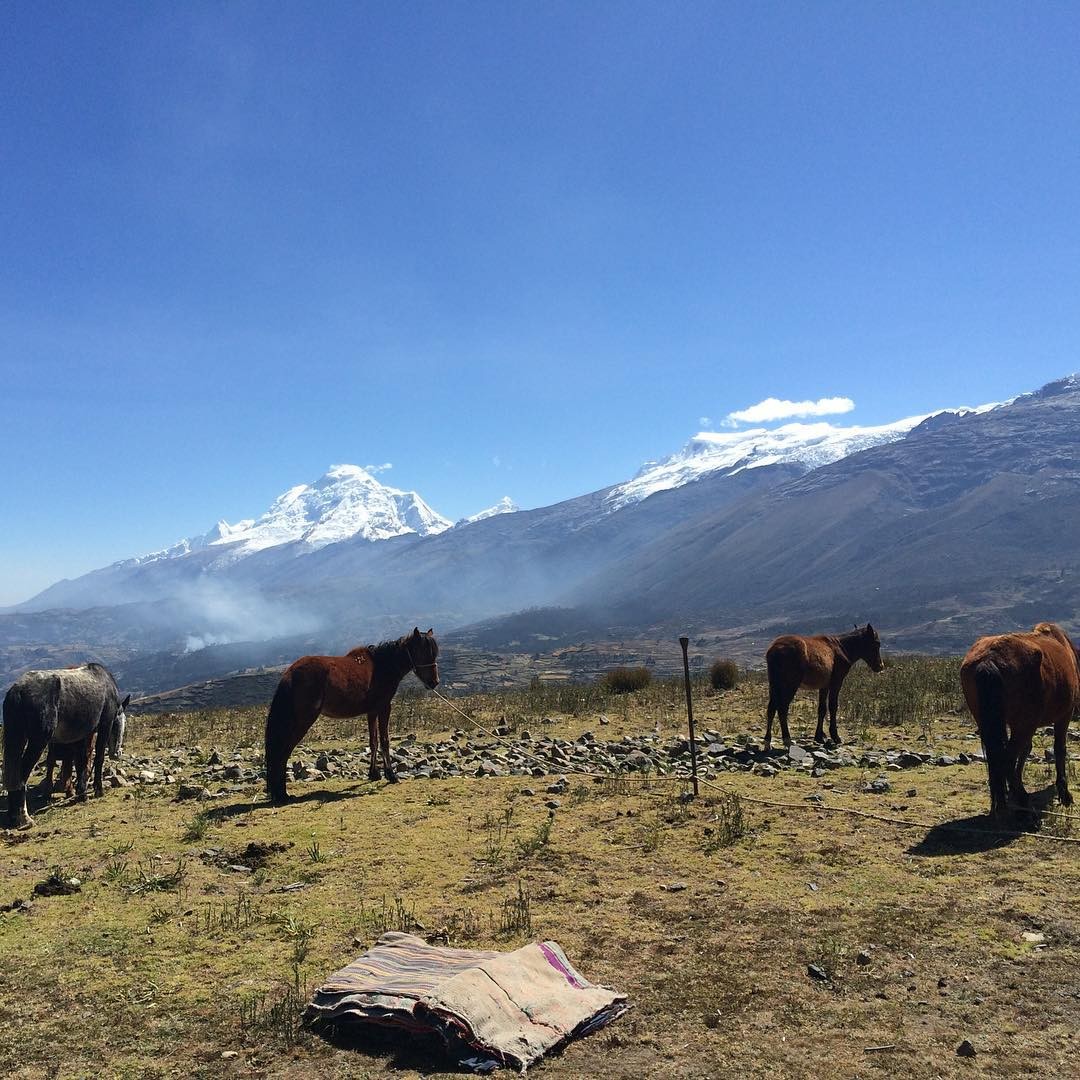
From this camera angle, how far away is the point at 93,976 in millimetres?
6621

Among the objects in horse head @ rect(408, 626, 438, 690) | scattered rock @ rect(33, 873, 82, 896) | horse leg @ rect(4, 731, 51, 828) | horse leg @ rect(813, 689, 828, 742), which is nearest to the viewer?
scattered rock @ rect(33, 873, 82, 896)

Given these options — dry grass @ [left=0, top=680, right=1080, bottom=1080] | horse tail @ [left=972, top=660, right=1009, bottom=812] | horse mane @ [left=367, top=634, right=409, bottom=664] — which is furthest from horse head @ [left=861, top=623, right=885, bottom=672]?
horse mane @ [left=367, top=634, right=409, bottom=664]

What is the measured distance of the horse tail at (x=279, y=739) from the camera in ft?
43.1

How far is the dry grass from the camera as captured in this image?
5383mm

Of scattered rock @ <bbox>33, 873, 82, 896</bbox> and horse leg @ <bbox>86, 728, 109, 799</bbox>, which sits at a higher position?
horse leg @ <bbox>86, 728, 109, 799</bbox>

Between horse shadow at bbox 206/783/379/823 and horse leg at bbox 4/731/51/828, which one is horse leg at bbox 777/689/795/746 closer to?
horse shadow at bbox 206/783/379/823

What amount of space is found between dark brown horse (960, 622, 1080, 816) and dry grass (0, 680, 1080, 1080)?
3.23ft

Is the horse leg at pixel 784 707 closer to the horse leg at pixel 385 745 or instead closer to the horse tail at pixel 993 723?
the horse tail at pixel 993 723

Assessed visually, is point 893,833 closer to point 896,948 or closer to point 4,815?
point 896,948

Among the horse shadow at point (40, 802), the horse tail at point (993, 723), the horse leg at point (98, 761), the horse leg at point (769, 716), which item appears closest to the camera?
the horse tail at point (993, 723)

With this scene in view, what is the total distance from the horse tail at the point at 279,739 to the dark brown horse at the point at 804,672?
9755mm

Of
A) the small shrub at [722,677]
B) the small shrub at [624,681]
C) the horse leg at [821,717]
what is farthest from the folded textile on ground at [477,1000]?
the small shrub at [722,677]

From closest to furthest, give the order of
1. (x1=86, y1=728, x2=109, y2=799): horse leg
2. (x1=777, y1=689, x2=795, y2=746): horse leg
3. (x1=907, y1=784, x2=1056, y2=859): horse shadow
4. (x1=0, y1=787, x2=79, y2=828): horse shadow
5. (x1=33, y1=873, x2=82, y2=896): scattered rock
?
(x1=33, y1=873, x2=82, y2=896): scattered rock < (x1=907, y1=784, x2=1056, y2=859): horse shadow < (x1=0, y1=787, x2=79, y2=828): horse shadow < (x1=86, y1=728, x2=109, y2=799): horse leg < (x1=777, y1=689, x2=795, y2=746): horse leg

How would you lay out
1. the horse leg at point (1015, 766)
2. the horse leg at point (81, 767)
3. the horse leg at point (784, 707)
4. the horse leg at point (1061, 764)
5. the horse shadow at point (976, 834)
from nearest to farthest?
1. the horse shadow at point (976, 834)
2. the horse leg at point (1015, 766)
3. the horse leg at point (1061, 764)
4. the horse leg at point (81, 767)
5. the horse leg at point (784, 707)
